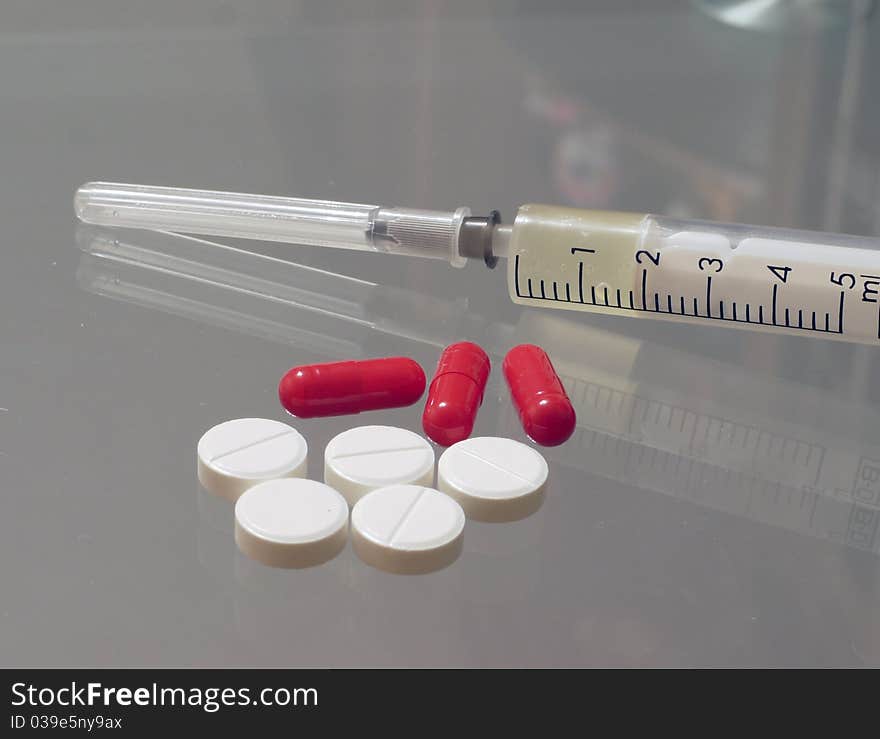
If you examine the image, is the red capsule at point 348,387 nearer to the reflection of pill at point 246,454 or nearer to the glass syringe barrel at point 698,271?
the reflection of pill at point 246,454

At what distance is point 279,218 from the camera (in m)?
1.37

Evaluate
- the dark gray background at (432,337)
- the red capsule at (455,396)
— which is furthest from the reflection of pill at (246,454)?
the red capsule at (455,396)

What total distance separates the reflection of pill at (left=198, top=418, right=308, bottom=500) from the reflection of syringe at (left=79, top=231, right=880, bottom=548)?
0.62 ft

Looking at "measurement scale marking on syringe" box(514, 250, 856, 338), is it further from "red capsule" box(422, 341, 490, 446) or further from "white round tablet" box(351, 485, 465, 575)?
"white round tablet" box(351, 485, 465, 575)

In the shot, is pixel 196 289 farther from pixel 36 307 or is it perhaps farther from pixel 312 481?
pixel 312 481

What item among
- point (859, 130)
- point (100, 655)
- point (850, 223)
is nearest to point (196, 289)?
point (100, 655)

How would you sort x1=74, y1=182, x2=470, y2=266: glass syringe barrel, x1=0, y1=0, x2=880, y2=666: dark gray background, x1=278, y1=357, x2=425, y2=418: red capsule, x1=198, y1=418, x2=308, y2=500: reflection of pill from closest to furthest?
1. x1=0, y1=0, x2=880, y2=666: dark gray background
2. x1=198, y1=418, x2=308, y2=500: reflection of pill
3. x1=278, y1=357, x2=425, y2=418: red capsule
4. x1=74, y1=182, x2=470, y2=266: glass syringe barrel

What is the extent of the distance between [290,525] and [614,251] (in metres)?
0.50

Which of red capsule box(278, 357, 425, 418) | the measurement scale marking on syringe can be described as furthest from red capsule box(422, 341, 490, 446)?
the measurement scale marking on syringe

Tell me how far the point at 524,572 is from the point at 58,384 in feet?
1.70

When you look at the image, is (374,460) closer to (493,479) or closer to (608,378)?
(493,479)

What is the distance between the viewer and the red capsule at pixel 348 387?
1.14 m

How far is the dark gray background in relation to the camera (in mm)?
930

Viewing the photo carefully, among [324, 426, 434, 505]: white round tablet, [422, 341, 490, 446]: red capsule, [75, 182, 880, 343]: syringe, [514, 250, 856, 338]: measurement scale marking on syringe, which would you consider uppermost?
[75, 182, 880, 343]: syringe
